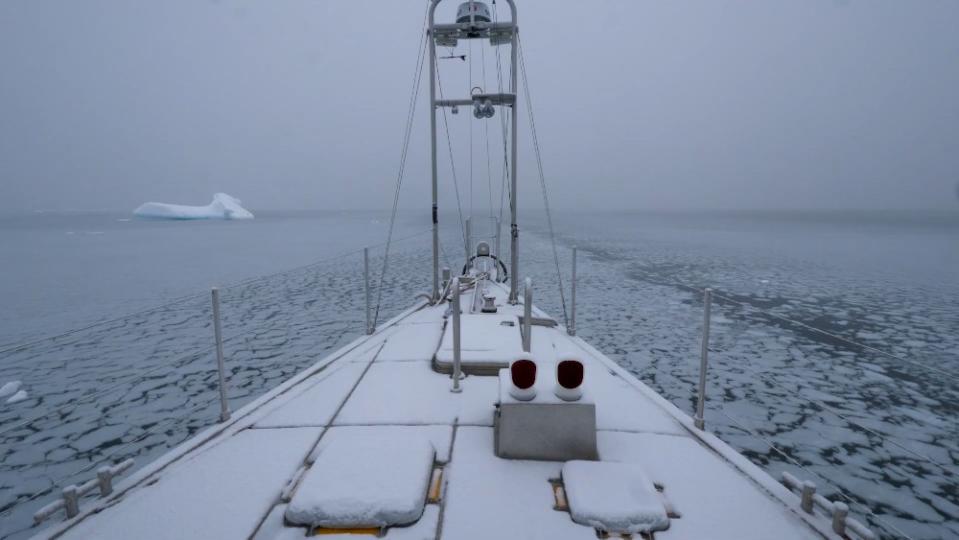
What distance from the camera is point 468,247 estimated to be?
1005cm

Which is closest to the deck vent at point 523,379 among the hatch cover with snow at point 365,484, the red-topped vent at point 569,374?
the red-topped vent at point 569,374

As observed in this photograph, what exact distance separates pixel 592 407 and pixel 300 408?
2.45m

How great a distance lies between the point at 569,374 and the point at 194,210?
365 ft

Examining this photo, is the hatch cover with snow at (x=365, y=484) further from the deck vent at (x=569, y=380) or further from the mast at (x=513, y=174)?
the mast at (x=513, y=174)

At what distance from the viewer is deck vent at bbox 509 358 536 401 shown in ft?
9.37

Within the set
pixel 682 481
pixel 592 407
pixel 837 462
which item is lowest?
pixel 837 462

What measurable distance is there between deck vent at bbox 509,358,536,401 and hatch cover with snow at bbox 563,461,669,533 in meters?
0.49

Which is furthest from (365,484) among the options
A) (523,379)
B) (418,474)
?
(523,379)

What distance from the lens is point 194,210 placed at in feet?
309

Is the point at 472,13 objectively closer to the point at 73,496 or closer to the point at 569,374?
the point at 569,374

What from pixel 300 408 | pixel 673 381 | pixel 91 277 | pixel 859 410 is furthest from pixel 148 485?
pixel 91 277

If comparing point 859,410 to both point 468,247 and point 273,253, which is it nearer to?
point 468,247

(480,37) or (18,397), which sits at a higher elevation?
(480,37)

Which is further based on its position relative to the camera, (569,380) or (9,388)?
(9,388)
